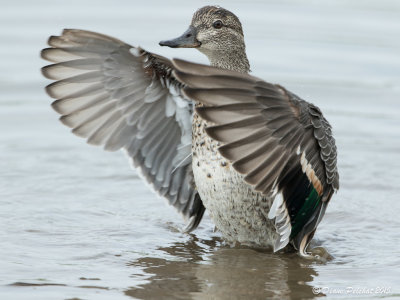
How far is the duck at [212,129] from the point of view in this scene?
584cm

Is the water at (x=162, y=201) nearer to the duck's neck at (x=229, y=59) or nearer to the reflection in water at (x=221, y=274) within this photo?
the reflection in water at (x=221, y=274)

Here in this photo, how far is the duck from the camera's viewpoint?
19.2 feet

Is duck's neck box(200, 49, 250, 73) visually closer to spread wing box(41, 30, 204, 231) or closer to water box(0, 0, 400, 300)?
spread wing box(41, 30, 204, 231)

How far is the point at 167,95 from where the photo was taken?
7461 millimetres

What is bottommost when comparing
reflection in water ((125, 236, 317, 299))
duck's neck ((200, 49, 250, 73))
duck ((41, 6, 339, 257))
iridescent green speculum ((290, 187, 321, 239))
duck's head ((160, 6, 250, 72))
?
reflection in water ((125, 236, 317, 299))

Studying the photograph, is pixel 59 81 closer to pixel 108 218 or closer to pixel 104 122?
pixel 104 122

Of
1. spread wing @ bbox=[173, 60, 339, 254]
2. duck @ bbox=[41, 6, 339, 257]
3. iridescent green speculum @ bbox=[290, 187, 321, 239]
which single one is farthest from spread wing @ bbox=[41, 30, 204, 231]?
spread wing @ bbox=[173, 60, 339, 254]

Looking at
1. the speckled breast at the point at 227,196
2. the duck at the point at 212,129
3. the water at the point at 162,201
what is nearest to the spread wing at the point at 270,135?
the duck at the point at 212,129

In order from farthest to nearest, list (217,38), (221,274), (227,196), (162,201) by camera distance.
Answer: (162,201) < (217,38) < (227,196) < (221,274)

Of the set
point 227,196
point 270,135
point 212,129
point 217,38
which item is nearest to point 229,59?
point 217,38

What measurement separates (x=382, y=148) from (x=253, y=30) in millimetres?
4335

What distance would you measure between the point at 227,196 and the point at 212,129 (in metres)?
1.40

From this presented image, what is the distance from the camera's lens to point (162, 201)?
341 inches

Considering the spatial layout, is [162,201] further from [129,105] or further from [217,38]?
[217,38]
